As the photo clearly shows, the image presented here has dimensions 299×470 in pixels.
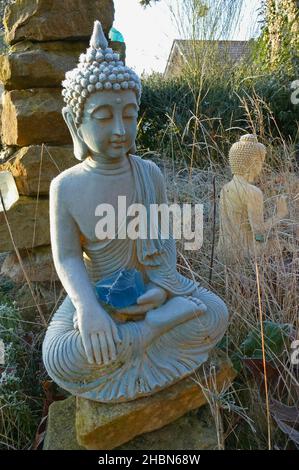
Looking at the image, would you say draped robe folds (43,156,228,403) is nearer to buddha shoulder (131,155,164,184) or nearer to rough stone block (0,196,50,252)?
buddha shoulder (131,155,164,184)

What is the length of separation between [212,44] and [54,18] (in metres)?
3.21

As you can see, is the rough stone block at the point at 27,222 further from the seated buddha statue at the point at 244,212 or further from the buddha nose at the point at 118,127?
the buddha nose at the point at 118,127

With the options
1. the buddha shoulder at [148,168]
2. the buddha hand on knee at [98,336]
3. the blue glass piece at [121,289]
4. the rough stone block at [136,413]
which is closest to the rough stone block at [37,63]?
the buddha shoulder at [148,168]

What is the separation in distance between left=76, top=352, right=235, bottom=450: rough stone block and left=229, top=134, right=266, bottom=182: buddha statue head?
1.48 metres

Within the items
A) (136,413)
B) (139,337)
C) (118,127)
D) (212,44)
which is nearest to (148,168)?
(118,127)

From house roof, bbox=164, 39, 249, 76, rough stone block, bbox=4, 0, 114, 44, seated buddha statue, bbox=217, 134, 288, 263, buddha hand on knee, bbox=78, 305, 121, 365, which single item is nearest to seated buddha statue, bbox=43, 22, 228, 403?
buddha hand on knee, bbox=78, 305, 121, 365

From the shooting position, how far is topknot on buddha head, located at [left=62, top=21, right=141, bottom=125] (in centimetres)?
128

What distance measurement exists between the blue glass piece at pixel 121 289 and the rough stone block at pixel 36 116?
130 centimetres

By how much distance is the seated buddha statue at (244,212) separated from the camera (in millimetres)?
2246

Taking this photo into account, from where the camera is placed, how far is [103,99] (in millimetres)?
1293

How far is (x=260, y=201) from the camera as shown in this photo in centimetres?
251

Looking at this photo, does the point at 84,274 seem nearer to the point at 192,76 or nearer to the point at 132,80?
the point at 132,80
